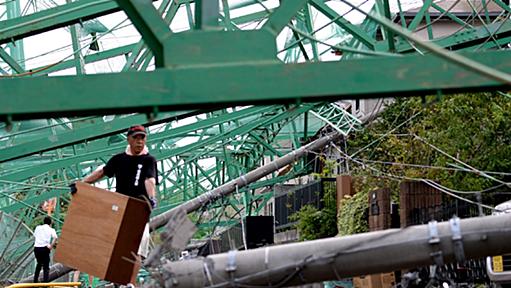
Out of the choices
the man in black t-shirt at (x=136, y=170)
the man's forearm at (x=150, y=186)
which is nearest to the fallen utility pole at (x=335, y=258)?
the man's forearm at (x=150, y=186)

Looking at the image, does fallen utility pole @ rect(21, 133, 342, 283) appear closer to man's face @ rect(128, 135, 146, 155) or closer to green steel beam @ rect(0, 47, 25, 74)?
green steel beam @ rect(0, 47, 25, 74)

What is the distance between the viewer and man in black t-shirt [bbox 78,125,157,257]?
11.5 m

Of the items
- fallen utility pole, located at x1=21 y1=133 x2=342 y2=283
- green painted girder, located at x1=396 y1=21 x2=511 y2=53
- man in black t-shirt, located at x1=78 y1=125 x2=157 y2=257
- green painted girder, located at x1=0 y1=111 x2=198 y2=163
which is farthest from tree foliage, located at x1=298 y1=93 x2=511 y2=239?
man in black t-shirt, located at x1=78 y1=125 x2=157 y2=257

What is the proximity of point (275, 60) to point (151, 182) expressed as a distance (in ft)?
14.8

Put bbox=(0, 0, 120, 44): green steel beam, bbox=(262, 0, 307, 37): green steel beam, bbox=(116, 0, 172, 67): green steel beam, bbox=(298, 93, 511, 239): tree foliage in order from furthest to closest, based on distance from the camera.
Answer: bbox=(298, 93, 511, 239): tree foliage
bbox=(0, 0, 120, 44): green steel beam
bbox=(262, 0, 307, 37): green steel beam
bbox=(116, 0, 172, 67): green steel beam

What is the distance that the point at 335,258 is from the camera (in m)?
7.73

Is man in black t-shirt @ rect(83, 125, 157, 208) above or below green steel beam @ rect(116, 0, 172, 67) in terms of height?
above

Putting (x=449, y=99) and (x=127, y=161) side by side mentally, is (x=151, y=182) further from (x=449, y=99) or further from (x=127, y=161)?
(x=449, y=99)

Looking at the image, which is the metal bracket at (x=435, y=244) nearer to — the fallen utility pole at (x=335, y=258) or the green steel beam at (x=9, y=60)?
the fallen utility pole at (x=335, y=258)

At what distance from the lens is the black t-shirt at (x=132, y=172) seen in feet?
37.8

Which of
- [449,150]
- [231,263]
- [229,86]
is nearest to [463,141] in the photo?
[449,150]

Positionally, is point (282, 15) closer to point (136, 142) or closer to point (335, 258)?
point (335, 258)

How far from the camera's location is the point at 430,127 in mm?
23766

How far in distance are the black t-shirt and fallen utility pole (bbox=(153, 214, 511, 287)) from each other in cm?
368
